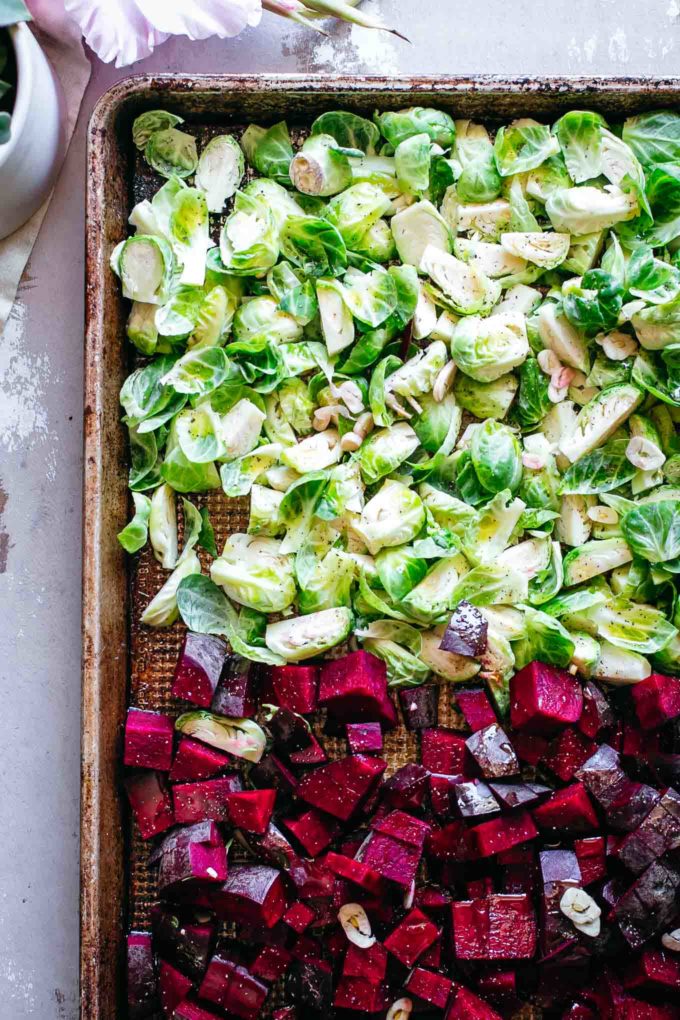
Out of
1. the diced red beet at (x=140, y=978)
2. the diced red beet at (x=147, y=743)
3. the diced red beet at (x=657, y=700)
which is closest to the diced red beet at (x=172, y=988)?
the diced red beet at (x=140, y=978)

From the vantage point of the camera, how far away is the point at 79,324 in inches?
79.0

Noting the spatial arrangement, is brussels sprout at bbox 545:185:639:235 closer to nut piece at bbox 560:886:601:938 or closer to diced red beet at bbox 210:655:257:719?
diced red beet at bbox 210:655:257:719

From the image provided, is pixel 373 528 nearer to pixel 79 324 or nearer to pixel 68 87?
pixel 79 324

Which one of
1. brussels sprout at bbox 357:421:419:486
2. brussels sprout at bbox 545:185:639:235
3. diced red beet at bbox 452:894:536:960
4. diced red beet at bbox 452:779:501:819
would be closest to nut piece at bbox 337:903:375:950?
diced red beet at bbox 452:894:536:960

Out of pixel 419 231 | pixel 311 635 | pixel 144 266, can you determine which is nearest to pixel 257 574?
pixel 311 635

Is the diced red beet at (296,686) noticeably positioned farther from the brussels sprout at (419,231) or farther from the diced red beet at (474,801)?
the brussels sprout at (419,231)

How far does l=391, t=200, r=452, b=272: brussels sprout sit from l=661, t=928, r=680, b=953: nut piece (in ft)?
4.13

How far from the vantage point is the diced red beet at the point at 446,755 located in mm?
1776

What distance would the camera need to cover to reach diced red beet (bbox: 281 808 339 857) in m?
1.75

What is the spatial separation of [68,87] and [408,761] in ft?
4.87

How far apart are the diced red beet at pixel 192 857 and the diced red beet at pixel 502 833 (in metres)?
0.45

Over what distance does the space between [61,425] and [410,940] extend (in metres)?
1.17

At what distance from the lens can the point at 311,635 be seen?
5.81 ft

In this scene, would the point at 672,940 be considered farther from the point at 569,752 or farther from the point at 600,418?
the point at 600,418
